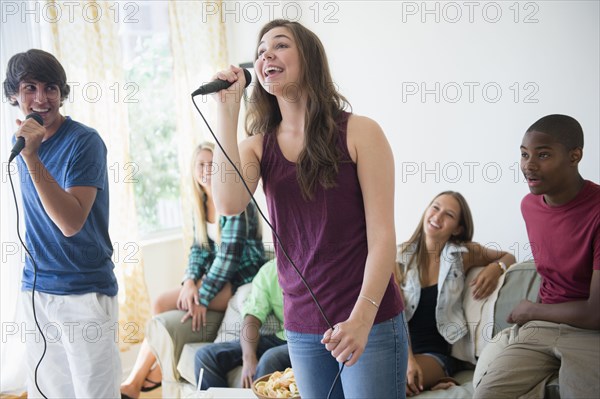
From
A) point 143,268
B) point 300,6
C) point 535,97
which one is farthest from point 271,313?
point 300,6

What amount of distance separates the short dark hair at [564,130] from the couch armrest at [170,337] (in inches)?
72.6

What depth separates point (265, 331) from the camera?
2.87m

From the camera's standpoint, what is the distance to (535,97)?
2742mm

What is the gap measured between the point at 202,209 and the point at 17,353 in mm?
1249

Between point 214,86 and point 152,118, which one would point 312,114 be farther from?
point 152,118

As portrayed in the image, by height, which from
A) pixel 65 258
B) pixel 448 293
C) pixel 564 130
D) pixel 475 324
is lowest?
pixel 475 324

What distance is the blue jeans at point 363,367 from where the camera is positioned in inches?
52.5

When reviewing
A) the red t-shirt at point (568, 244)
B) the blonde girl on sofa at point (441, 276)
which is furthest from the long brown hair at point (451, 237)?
the red t-shirt at point (568, 244)

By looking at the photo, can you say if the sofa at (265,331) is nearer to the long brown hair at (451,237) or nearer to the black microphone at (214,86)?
the long brown hair at (451,237)

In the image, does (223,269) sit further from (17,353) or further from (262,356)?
(17,353)

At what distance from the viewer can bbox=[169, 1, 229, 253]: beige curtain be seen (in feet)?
13.1

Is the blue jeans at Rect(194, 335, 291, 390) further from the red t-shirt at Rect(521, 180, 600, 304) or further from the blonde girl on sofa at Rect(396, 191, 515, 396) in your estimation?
the red t-shirt at Rect(521, 180, 600, 304)

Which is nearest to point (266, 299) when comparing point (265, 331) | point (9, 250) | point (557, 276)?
point (265, 331)

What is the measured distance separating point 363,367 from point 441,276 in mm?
1354
